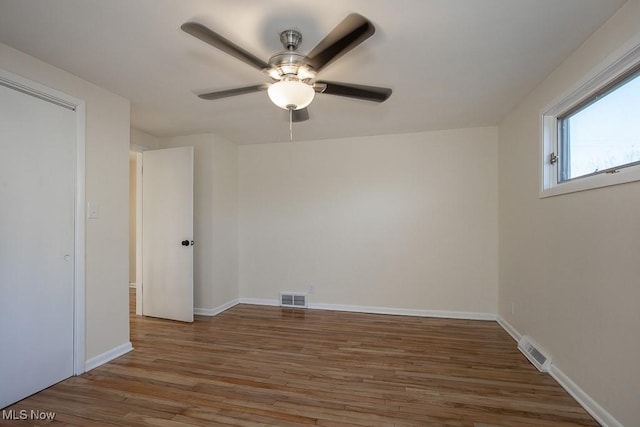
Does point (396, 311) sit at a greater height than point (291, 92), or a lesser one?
lesser

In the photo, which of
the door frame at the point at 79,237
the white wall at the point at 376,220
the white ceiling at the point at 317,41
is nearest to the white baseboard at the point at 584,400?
the white wall at the point at 376,220

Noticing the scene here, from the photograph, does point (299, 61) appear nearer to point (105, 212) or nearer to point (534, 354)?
point (105, 212)

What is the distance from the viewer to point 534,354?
8.21 feet

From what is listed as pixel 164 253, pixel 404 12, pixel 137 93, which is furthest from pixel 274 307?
pixel 404 12

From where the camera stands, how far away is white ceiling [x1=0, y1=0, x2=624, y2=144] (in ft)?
5.15

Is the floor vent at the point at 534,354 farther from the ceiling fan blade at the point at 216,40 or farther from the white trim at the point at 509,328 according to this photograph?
the ceiling fan blade at the point at 216,40

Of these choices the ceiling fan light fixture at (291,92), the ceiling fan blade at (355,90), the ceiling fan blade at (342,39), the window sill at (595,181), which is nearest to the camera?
the ceiling fan blade at (342,39)

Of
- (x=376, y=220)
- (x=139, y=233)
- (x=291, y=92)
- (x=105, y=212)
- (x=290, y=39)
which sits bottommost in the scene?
(x=139, y=233)

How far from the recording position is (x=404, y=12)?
1.59 m

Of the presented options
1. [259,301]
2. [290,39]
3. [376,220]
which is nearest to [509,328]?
[376,220]

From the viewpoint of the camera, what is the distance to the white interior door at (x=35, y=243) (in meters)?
1.94

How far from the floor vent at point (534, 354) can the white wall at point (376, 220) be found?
916 mm

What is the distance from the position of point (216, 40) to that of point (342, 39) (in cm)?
61

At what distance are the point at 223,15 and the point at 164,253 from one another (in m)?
2.91
